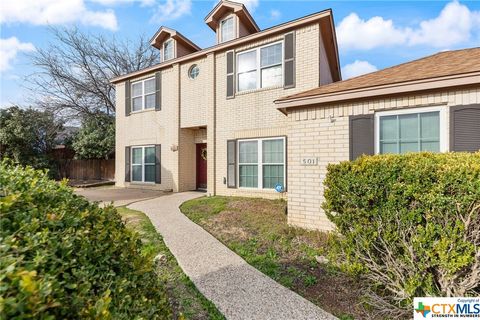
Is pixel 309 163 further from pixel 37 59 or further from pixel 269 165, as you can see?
pixel 37 59

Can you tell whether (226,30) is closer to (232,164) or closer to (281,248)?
(232,164)

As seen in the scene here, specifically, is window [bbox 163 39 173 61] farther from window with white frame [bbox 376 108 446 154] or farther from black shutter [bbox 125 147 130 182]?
window with white frame [bbox 376 108 446 154]

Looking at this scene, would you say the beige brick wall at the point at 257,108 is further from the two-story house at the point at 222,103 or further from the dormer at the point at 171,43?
the dormer at the point at 171,43

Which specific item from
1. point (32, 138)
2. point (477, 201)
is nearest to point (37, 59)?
point (32, 138)

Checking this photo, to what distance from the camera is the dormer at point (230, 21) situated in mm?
11414

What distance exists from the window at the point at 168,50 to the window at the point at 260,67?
4.90m

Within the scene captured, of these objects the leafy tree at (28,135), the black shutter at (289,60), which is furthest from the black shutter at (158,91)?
the leafy tree at (28,135)

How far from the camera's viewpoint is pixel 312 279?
12.6 feet

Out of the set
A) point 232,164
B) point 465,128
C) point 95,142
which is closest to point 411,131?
point 465,128

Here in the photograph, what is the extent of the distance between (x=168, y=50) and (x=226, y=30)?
12.7 ft

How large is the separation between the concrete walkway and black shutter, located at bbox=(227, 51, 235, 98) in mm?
6739

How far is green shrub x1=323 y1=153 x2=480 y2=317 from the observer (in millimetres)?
2750

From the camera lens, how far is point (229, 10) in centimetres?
1170

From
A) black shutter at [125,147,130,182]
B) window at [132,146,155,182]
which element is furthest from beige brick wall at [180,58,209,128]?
black shutter at [125,147,130,182]
